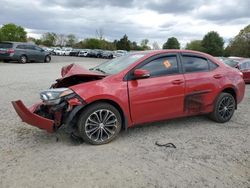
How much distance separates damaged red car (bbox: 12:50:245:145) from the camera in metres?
4.00

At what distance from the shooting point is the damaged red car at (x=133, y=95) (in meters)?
4.00

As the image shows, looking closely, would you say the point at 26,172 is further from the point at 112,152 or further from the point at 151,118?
the point at 151,118

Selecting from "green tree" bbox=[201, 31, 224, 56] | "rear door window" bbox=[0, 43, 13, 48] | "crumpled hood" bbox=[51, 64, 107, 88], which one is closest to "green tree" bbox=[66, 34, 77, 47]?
"green tree" bbox=[201, 31, 224, 56]

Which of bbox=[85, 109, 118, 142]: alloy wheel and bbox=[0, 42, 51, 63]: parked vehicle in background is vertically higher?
bbox=[0, 42, 51, 63]: parked vehicle in background

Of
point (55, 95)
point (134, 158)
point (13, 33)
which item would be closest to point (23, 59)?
point (55, 95)

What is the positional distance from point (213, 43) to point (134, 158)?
67.0 m

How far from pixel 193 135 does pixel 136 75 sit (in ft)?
5.12

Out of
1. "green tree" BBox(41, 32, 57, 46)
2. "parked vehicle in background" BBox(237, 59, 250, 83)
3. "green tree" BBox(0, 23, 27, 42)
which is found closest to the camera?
"parked vehicle in background" BBox(237, 59, 250, 83)

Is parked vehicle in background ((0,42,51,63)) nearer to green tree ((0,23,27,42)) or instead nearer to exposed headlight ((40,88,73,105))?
exposed headlight ((40,88,73,105))

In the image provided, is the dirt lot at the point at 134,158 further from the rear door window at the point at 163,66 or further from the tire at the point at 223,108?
the rear door window at the point at 163,66

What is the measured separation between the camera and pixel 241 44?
158 feet

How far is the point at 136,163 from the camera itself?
3.54 meters

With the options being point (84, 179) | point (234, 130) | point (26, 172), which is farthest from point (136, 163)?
point (234, 130)

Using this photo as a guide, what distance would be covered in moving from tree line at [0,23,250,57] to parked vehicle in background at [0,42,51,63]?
3870cm
